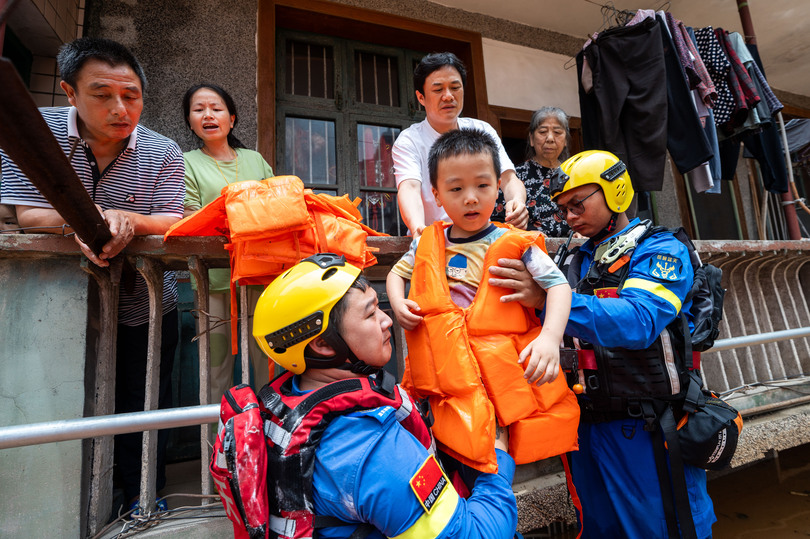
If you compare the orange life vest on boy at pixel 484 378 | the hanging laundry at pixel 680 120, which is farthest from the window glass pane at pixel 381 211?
the orange life vest on boy at pixel 484 378

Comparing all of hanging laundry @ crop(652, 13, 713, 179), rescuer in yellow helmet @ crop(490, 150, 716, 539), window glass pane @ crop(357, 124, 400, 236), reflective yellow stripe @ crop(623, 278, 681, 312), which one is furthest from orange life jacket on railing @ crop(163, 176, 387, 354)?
hanging laundry @ crop(652, 13, 713, 179)

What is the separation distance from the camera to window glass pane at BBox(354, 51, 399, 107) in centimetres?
550

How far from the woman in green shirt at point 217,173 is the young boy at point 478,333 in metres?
1.39

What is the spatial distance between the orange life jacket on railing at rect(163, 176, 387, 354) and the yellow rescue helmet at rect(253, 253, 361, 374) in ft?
1.98

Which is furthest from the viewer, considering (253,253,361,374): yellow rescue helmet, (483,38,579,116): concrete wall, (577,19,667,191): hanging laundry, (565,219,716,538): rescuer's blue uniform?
(483,38,579,116): concrete wall

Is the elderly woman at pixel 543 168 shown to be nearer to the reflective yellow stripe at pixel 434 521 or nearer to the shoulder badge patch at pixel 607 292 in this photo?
the shoulder badge patch at pixel 607 292

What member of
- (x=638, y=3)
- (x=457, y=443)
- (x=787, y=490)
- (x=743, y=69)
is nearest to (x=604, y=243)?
(x=457, y=443)

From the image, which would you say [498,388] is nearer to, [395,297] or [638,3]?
[395,297]

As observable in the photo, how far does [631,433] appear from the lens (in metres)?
1.88

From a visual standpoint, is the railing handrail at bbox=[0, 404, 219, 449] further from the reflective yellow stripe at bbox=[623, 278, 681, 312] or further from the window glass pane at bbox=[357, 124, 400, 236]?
the window glass pane at bbox=[357, 124, 400, 236]

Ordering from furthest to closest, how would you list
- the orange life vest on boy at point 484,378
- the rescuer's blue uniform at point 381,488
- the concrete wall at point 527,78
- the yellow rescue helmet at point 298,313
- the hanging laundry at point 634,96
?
the concrete wall at point 527,78 → the hanging laundry at point 634,96 → the orange life vest on boy at point 484,378 → the yellow rescue helmet at point 298,313 → the rescuer's blue uniform at point 381,488

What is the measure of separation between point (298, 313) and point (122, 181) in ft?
5.59

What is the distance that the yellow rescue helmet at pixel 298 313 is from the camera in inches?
49.8

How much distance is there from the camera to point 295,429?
113 centimetres
